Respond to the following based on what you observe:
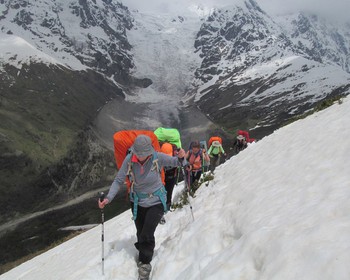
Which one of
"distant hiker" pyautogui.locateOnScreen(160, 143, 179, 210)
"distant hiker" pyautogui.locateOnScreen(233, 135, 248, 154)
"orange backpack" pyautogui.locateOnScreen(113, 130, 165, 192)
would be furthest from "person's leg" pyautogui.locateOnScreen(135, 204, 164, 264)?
"distant hiker" pyautogui.locateOnScreen(233, 135, 248, 154)

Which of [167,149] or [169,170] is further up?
[167,149]

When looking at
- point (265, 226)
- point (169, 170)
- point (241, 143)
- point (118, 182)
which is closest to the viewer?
point (265, 226)

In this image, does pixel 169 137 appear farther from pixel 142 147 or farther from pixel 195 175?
pixel 195 175

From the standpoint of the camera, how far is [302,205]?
8742 millimetres

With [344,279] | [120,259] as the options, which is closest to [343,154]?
[344,279]

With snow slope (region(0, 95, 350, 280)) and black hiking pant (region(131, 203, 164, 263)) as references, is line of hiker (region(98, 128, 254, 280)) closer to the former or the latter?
black hiking pant (region(131, 203, 164, 263))

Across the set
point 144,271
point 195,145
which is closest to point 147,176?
point 144,271

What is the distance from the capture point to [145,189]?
10758 millimetres

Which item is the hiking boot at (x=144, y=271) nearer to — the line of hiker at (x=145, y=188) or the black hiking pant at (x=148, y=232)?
the line of hiker at (x=145, y=188)

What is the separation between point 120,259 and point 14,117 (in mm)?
202929

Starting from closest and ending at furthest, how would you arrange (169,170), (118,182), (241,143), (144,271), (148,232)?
(144,271), (148,232), (118,182), (169,170), (241,143)

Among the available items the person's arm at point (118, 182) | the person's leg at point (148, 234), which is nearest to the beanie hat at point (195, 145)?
the person's arm at point (118, 182)

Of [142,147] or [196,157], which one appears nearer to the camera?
[142,147]

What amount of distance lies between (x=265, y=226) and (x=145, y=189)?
3.62 meters
